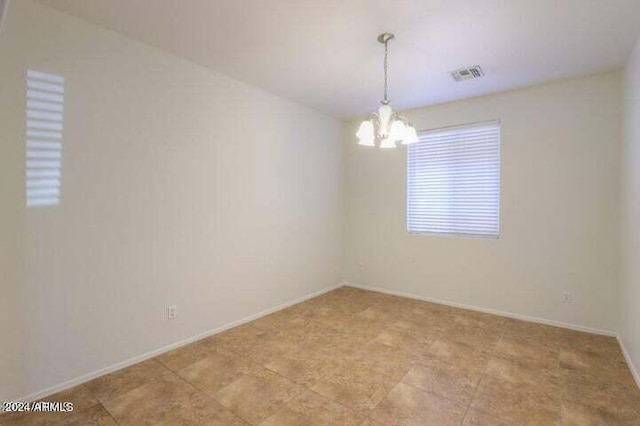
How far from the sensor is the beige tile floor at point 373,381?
192 centimetres

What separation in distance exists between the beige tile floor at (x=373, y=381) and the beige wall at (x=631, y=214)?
0.29 m

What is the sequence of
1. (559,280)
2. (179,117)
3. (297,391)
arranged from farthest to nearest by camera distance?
(559,280) → (179,117) → (297,391)

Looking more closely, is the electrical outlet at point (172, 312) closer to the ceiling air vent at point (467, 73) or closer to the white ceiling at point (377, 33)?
the white ceiling at point (377, 33)

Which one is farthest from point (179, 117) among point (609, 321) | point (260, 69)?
point (609, 321)

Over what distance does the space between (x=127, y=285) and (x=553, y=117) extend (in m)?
4.59

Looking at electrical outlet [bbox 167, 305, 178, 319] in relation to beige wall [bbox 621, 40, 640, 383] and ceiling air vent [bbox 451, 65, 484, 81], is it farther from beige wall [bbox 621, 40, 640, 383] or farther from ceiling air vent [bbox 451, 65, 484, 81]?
beige wall [bbox 621, 40, 640, 383]

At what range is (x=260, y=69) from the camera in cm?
312

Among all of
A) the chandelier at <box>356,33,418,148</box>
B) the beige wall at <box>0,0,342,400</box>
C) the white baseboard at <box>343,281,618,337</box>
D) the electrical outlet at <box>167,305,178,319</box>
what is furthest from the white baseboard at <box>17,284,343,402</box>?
the chandelier at <box>356,33,418,148</box>

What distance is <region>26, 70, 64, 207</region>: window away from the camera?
204cm

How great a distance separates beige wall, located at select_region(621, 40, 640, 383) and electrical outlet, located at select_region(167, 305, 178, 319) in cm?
380

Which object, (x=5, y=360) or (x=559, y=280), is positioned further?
(x=559, y=280)

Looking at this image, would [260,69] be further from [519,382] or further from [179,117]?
[519,382]

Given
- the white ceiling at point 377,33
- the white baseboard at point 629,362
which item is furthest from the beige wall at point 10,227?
the white baseboard at point 629,362

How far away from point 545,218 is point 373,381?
2.68 metres
